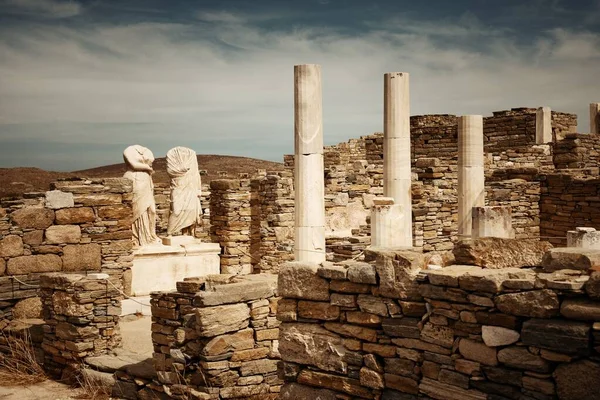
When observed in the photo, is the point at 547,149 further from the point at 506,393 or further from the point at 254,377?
the point at 506,393

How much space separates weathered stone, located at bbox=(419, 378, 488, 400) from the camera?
181 inches

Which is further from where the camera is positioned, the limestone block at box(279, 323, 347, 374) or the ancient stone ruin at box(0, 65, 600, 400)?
the limestone block at box(279, 323, 347, 374)

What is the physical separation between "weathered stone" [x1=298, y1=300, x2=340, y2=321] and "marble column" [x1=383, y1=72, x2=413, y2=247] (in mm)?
5993

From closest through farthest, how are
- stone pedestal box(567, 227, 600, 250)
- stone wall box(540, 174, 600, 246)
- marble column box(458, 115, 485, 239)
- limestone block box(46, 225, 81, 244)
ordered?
stone pedestal box(567, 227, 600, 250)
limestone block box(46, 225, 81, 244)
marble column box(458, 115, 485, 239)
stone wall box(540, 174, 600, 246)

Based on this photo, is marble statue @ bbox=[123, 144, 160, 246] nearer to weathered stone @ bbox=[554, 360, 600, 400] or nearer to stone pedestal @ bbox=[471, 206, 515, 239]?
stone pedestal @ bbox=[471, 206, 515, 239]

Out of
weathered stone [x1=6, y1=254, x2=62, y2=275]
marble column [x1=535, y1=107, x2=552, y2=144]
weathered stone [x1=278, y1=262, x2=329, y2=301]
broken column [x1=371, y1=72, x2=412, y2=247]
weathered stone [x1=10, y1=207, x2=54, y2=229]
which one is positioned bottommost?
weathered stone [x1=6, y1=254, x2=62, y2=275]

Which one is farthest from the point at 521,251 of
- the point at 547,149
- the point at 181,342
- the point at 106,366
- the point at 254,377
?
the point at 547,149

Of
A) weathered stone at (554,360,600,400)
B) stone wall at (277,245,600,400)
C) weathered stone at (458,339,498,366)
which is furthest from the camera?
weathered stone at (458,339,498,366)

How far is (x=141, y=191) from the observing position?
1251cm

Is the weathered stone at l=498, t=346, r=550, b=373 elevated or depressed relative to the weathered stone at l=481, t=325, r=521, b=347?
depressed

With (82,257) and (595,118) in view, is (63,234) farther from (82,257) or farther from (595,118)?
(595,118)

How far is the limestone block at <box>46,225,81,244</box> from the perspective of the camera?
408 inches

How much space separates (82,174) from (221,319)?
1143 inches

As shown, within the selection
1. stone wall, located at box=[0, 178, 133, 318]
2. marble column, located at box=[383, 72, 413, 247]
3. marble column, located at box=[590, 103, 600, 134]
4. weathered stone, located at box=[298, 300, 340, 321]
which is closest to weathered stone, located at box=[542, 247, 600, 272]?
weathered stone, located at box=[298, 300, 340, 321]
